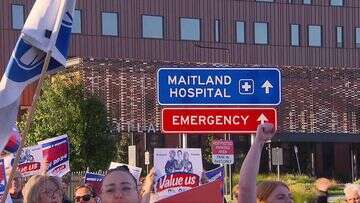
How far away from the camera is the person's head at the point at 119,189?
5.63 meters

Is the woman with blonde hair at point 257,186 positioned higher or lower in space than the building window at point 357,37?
lower

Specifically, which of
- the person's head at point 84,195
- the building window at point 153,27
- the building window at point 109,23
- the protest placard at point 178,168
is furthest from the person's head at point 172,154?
the building window at point 153,27

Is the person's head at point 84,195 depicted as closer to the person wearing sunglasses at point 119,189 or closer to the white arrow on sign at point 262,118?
the white arrow on sign at point 262,118

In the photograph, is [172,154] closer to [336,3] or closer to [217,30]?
[217,30]

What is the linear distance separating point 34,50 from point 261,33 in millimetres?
55238

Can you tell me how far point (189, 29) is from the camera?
197 ft

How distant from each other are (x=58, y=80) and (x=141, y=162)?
11.9 metres

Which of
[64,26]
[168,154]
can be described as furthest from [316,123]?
[64,26]

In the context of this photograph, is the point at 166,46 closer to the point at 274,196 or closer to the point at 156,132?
the point at 156,132

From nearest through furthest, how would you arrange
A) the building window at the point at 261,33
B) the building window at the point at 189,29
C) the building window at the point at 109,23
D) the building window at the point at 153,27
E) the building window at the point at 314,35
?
the building window at the point at 109,23 → the building window at the point at 153,27 → the building window at the point at 189,29 → the building window at the point at 261,33 → the building window at the point at 314,35

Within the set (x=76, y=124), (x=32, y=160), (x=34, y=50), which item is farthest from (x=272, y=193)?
(x=76, y=124)

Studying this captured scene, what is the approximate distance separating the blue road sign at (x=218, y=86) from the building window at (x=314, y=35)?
52.9 m

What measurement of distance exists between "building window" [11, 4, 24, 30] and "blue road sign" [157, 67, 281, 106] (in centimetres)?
4502

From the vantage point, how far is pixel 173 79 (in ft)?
35.7
